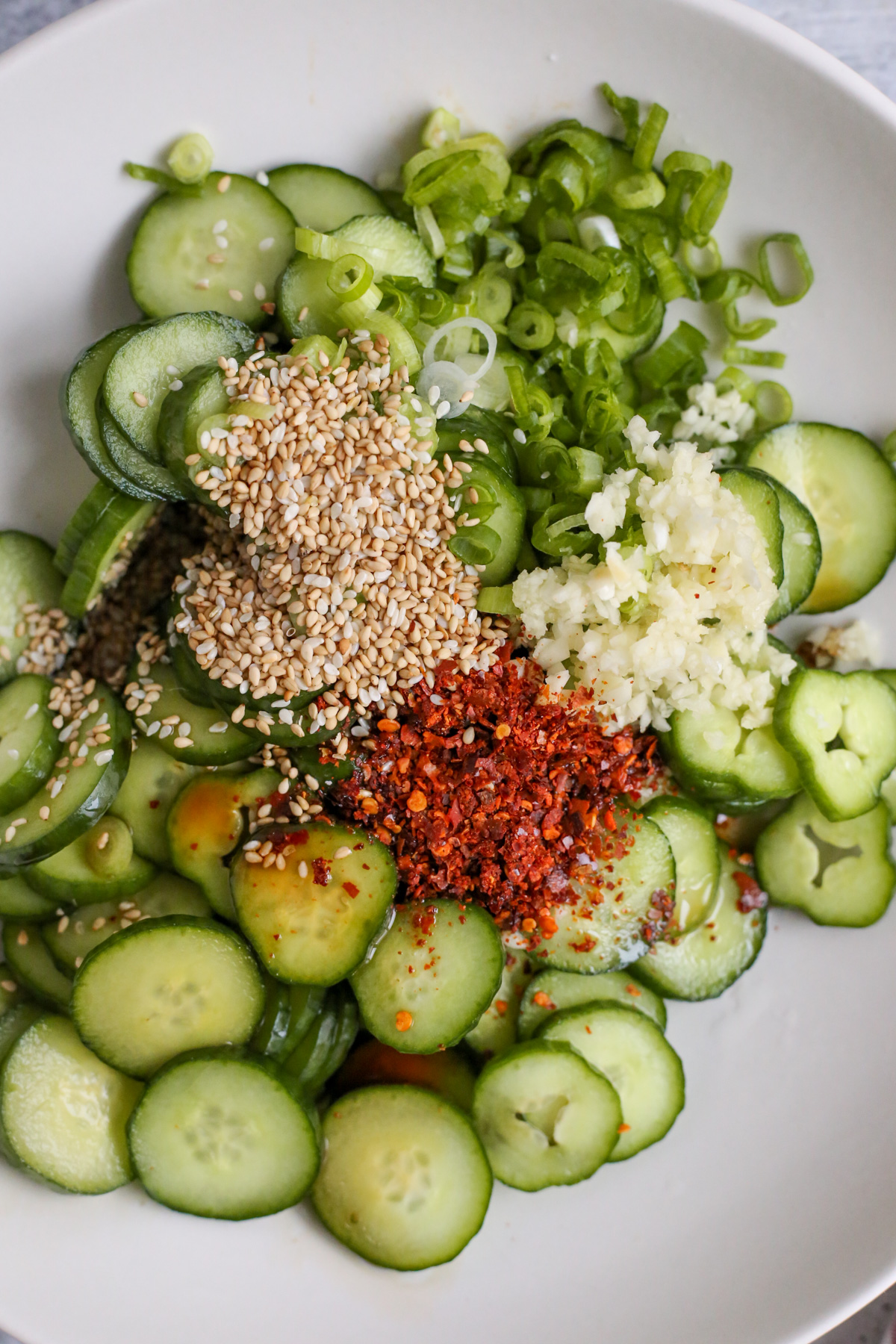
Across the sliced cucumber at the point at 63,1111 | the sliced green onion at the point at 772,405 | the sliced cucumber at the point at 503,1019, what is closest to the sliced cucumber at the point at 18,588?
the sliced cucumber at the point at 63,1111

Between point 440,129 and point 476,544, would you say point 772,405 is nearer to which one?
point 476,544

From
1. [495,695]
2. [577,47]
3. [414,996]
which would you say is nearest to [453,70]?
[577,47]

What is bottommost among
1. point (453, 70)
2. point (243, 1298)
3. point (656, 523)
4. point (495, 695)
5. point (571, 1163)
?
point (243, 1298)

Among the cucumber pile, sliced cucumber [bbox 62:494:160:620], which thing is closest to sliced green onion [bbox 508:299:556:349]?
the cucumber pile

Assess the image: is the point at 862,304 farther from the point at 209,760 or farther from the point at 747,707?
the point at 209,760

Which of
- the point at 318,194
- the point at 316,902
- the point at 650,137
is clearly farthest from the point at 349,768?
the point at 650,137

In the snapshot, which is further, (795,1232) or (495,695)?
(795,1232)

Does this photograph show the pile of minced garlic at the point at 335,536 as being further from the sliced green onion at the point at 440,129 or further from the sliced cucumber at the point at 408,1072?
the sliced cucumber at the point at 408,1072
